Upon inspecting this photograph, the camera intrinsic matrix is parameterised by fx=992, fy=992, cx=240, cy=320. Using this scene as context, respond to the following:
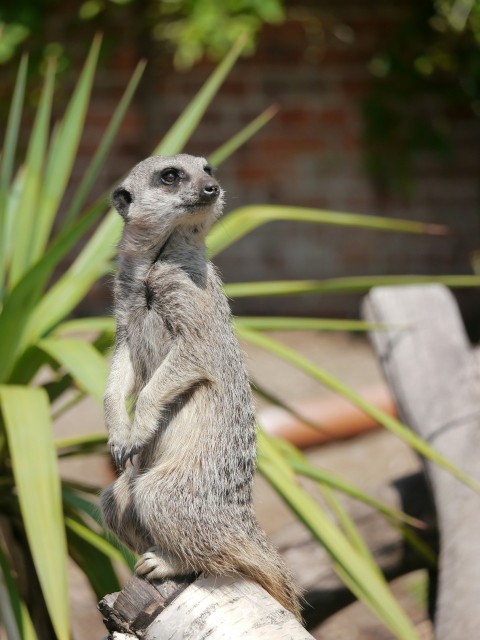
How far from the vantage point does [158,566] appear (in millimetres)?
1678

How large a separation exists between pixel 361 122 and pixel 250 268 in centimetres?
121

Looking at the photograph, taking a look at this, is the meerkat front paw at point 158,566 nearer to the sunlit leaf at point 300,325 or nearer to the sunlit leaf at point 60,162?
the sunlit leaf at point 300,325

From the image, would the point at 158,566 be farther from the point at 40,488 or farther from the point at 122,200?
the point at 122,200

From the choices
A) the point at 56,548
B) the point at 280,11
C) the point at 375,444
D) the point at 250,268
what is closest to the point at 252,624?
the point at 56,548

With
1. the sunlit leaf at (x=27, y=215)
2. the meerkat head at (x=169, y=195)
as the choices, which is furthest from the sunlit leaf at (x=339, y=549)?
the sunlit leaf at (x=27, y=215)

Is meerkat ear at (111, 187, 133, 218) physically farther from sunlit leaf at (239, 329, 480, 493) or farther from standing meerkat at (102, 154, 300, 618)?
sunlit leaf at (239, 329, 480, 493)

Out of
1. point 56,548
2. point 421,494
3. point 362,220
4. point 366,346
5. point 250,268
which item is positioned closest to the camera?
point 56,548

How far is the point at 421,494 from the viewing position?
3.34 m

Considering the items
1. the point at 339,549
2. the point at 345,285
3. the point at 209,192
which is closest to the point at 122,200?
the point at 209,192

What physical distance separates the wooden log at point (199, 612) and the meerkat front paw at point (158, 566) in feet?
0.05

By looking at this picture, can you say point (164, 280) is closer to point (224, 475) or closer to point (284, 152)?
point (224, 475)

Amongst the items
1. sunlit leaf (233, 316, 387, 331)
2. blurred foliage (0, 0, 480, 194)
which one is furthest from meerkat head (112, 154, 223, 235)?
blurred foliage (0, 0, 480, 194)

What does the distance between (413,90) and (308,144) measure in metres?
0.77

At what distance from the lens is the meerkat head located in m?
1.73
